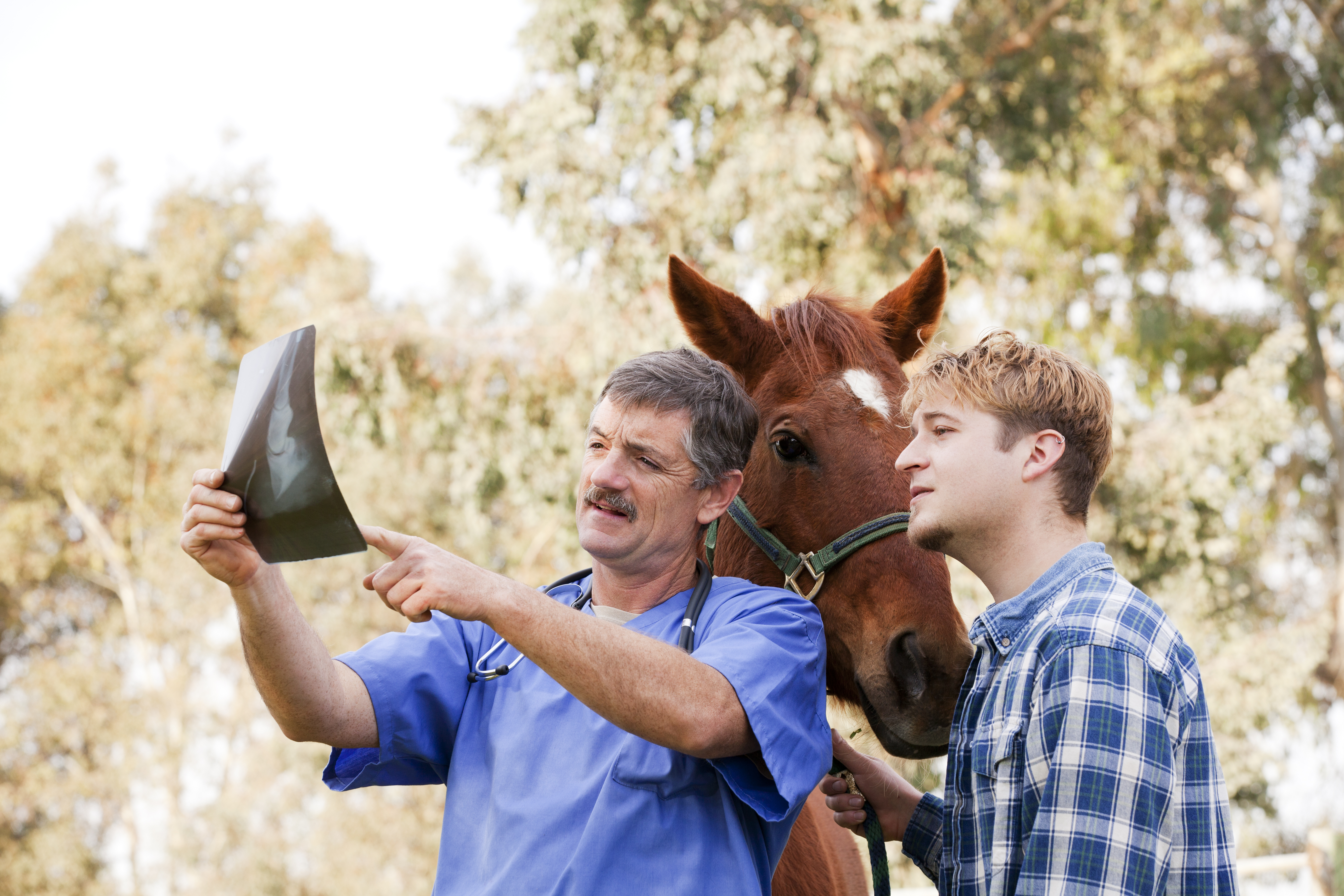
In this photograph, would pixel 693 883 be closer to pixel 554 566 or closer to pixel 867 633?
pixel 867 633

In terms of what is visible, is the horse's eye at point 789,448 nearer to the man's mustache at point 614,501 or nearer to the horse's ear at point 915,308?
the horse's ear at point 915,308

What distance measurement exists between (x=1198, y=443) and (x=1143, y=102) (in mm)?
5918

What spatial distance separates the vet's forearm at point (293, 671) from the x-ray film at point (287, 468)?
0.13 m

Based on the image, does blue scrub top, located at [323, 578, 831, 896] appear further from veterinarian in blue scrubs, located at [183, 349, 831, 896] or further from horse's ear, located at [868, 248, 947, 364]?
horse's ear, located at [868, 248, 947, 364]

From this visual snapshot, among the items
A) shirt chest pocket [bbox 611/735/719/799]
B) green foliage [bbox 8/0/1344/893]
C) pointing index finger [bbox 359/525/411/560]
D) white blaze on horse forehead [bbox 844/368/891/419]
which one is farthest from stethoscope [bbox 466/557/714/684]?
green foliage [bbox 8/0/1344/893]

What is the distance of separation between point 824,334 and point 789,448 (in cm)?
36

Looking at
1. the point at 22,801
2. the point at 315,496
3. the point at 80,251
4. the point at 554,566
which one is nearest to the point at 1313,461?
the point at 554,566

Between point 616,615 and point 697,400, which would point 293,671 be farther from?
point 697,400

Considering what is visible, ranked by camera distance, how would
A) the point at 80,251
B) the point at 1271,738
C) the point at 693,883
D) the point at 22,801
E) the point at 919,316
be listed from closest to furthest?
the point at 693,883 < the point at 919,316 < the point at 1271,738 < the point at 22,801 < the point at 80,251

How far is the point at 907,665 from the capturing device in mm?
2252

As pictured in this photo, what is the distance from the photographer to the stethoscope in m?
1.85

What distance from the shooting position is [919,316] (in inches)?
124

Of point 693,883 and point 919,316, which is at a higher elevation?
point 919,316

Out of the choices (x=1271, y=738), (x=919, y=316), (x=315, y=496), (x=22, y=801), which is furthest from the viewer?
(x=22, y=801)
